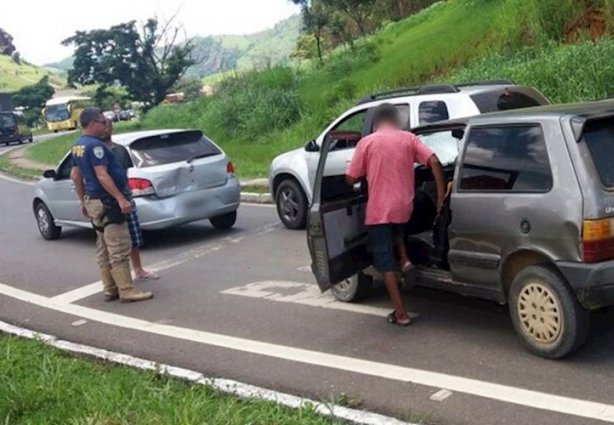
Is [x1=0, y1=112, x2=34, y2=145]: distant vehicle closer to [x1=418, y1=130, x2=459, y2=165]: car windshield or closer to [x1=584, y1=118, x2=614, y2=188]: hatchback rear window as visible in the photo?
[x1=418, y1=130, x2=459, y2=165]: car windshield

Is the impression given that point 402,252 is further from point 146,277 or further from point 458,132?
point 146,277

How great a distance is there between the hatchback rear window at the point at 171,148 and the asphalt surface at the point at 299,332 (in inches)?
47.2

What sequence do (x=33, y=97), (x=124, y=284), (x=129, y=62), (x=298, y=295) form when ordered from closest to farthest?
(x=298, y=295)
(x=124, y=284)
(x=129, y=62)
(x=33, y=97)

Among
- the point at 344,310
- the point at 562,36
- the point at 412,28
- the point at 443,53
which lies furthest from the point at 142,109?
the point at 344,310

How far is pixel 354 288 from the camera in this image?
277 inches

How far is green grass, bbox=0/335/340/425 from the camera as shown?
4.54 metres

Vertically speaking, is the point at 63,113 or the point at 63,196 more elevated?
the point at 63,113

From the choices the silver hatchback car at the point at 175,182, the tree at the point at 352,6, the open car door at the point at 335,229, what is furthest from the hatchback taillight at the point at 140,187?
the tree at the point at 352,6

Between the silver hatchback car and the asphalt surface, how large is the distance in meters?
0.51

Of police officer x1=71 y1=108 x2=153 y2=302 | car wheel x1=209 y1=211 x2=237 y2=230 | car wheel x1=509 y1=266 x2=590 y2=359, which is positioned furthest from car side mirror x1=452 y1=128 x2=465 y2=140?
car wheel x1=209 y1=211 x2=237 y2=230

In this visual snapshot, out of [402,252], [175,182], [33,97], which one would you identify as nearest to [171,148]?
[175,182]

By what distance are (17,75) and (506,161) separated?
128440 mm

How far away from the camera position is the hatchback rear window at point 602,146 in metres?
5.02

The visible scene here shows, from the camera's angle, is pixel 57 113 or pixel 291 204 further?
pixel 57 113
